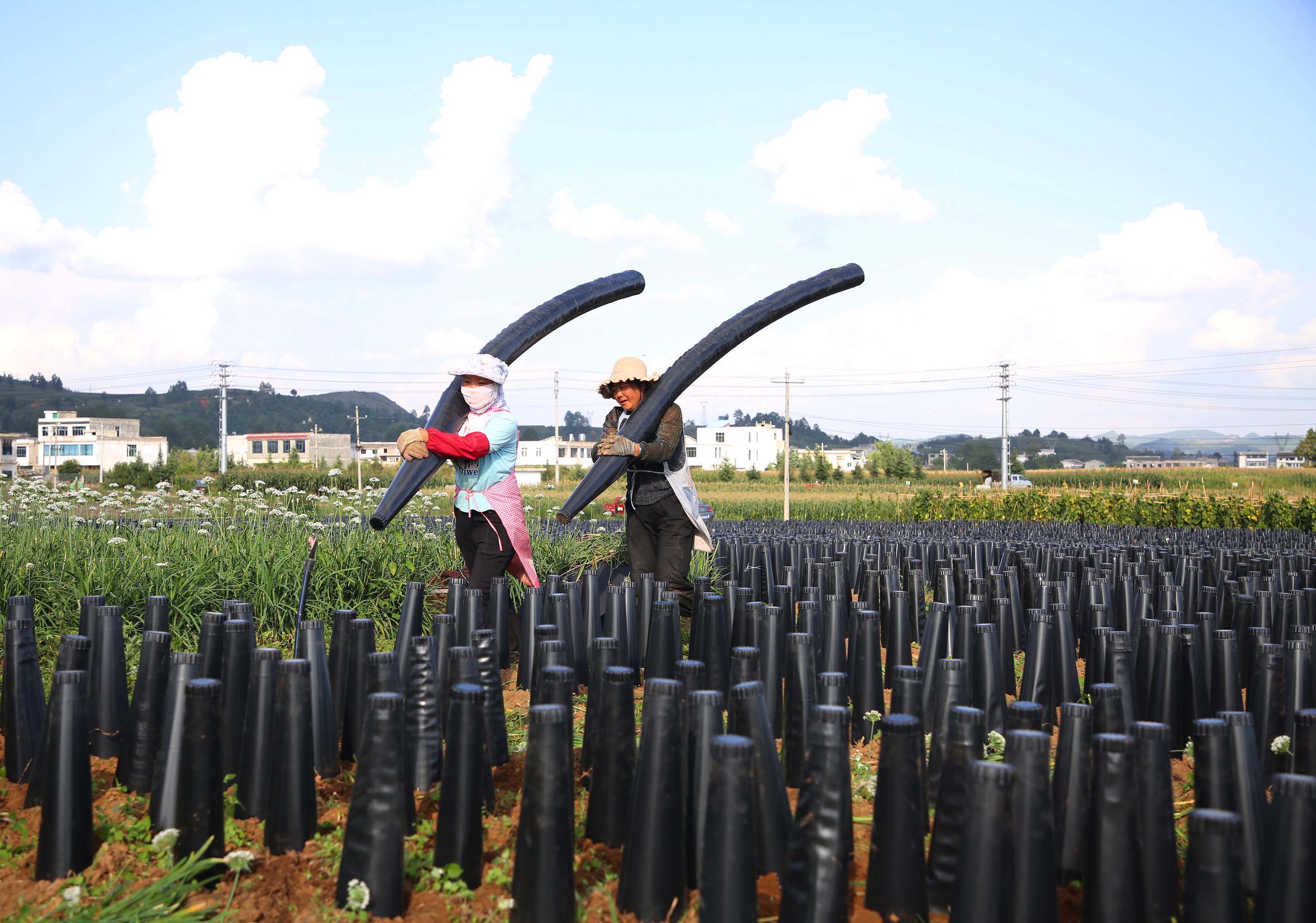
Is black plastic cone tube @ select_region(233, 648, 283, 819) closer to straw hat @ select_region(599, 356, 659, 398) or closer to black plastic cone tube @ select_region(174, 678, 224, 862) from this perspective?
black plastic cone tube @ select_region(174, 678, 224, 862)

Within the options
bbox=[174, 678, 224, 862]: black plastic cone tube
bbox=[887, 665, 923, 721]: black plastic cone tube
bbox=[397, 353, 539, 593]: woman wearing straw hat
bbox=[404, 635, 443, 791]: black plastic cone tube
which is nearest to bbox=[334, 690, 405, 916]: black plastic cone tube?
bbox=[174, 678, 224, 862]: black plastic cone tube

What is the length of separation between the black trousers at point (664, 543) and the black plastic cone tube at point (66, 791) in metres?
3.17

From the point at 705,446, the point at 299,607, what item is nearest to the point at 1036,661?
the point at 299,607

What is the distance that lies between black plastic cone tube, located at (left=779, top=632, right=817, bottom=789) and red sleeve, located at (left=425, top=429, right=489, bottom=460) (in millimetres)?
2356

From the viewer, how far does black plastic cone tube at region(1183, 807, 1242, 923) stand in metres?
1.90

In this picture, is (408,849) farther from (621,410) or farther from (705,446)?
(705,446)

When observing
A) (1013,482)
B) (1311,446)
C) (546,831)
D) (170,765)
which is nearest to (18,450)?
(1013,482)

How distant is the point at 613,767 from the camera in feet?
8.71

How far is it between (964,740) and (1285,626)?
11.2 ft

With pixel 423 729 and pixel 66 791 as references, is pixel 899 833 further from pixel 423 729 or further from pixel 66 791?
pixel 66 791

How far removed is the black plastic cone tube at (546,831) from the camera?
6.95ft

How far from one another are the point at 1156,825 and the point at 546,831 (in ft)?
4.45

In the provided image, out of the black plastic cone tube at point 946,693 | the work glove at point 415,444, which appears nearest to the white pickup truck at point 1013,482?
the work glove at point 415,444

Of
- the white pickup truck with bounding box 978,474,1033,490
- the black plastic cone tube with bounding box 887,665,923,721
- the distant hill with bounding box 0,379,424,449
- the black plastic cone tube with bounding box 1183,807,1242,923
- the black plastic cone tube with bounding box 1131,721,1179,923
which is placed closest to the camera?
the black plastic cone tube with bounding box 1183,807,1242,923
